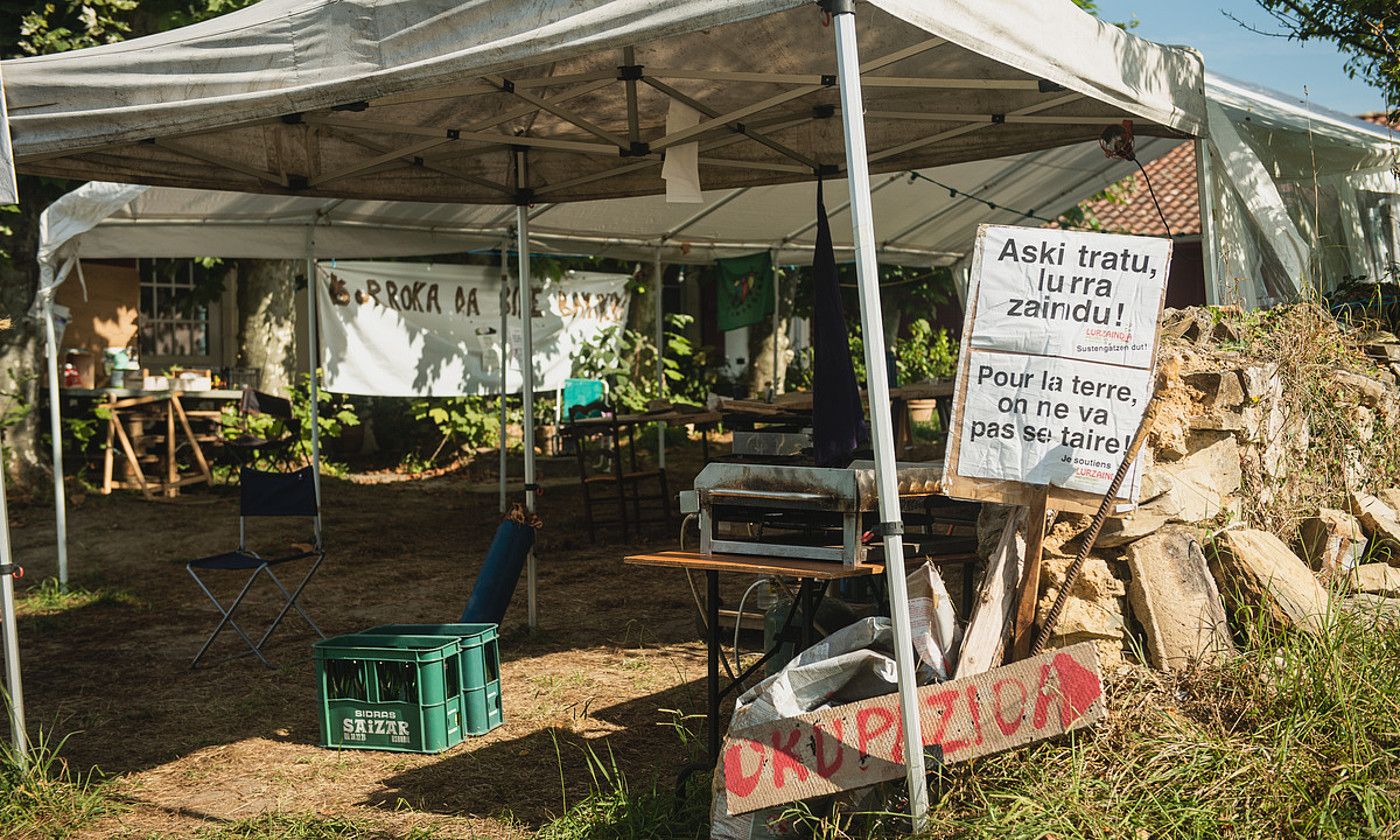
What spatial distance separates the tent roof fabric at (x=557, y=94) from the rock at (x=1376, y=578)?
6.13ft

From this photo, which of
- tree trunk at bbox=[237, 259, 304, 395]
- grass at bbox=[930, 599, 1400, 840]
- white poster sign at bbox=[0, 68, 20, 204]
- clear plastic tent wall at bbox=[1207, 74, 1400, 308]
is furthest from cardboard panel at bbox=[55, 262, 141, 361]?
grass at bbox=[930, 599, 1400, 840]

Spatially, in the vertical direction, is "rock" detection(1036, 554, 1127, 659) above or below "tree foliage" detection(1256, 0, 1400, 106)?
below

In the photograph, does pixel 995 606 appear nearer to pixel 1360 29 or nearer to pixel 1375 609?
pixel 1375 609

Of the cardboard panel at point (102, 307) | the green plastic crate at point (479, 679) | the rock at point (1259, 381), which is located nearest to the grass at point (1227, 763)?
the rock at point (1259, 381)

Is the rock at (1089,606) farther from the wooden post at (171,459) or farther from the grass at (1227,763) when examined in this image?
the wooden post at (171,459)

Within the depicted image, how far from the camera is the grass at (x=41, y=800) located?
389cm

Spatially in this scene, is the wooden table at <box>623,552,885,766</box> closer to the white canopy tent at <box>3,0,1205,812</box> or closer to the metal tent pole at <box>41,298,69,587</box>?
the white canopy tent at <box>3,0,1205,812</box>

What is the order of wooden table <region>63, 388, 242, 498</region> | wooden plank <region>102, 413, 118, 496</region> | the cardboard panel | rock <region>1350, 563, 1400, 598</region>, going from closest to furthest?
1. rock <region>1350, 563, 1400, 598</region>
2. wooden plank <region>102, 413, 118, 496</region>
3. wooden table <region>63, 388, 242, 498</region>
4. the cardboard panel

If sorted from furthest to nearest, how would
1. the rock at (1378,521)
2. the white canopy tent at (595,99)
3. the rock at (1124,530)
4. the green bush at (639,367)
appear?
the green bush at (639,367)
the rock at (1378,521)
the rock at (1124,530)
the white canopy tent at (595,99)

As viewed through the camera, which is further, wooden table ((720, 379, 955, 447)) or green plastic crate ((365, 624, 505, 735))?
wooden table ((720, 379, 955, 447))

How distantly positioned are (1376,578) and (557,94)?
3.86 m

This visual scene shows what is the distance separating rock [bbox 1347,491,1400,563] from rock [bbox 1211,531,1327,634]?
1007mm

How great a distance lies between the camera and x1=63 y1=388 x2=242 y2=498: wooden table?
11688 millimetres

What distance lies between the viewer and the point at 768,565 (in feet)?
12.1
